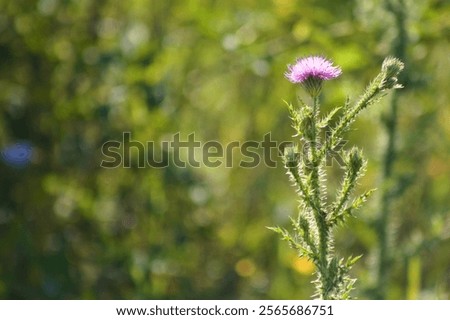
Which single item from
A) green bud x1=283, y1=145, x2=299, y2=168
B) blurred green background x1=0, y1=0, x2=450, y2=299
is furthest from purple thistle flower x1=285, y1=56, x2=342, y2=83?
blurred green background x1=0, y1=0, x2=450, y2=299

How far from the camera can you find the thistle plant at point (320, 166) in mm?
1078

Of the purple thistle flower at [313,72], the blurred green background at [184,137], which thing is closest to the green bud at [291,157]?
the purple thistle flower at [313,72]

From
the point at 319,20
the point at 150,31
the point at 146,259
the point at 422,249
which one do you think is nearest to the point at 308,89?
the point at 422,249

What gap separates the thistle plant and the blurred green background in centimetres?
71

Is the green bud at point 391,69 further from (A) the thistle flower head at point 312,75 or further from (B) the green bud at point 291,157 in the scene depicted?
(B) the green bud at point 291,157

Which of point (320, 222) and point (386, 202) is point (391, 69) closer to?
point (320, 222)

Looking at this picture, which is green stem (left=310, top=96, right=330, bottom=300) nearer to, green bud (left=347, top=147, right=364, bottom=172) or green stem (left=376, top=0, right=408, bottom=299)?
green bud (left=347, top=147, right=364, bottom=172)

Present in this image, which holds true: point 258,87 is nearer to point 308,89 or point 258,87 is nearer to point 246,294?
point 246,294

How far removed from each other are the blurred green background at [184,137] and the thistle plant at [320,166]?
71cm

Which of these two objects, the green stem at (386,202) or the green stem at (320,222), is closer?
the green stem at (320,222)

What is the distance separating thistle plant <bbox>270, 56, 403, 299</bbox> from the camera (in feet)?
3.54

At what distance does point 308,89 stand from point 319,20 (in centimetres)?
99

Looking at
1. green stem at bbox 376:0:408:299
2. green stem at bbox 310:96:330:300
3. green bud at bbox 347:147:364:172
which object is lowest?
green stem at bbox 310:96:330:300

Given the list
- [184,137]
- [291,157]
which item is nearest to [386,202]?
[184,137]
